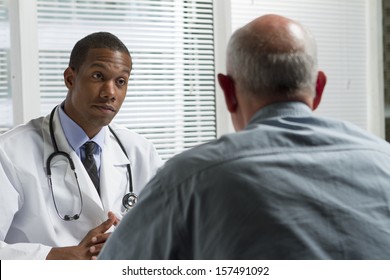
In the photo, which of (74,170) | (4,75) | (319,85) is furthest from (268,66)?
(4,75)

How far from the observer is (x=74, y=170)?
1.85 metres

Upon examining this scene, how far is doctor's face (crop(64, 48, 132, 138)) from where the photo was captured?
1.94m

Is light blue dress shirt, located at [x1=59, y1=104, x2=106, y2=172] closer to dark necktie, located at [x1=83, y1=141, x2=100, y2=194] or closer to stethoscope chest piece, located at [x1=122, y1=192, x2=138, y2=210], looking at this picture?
dark necktie, located at [x1=83, y1=141, x2=100, y2=194]

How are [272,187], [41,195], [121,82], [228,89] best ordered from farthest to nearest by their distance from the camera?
[121,82] → [41,195] → [228,89] → [272,187]

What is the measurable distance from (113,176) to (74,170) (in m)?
0.15

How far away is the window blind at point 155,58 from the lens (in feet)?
9.07

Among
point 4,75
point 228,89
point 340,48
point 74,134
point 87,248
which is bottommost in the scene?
point 87,248

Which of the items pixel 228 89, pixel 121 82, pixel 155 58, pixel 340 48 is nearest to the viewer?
pixel 228 89

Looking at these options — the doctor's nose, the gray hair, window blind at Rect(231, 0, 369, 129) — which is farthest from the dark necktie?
window blind at Rect(231, 0, 369, 129)

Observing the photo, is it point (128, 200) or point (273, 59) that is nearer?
point (273, 59)

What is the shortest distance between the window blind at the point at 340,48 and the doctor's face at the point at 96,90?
1.63m

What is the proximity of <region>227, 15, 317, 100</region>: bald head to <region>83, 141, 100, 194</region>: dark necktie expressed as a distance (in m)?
1.01

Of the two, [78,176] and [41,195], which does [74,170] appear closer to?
[78,176]
